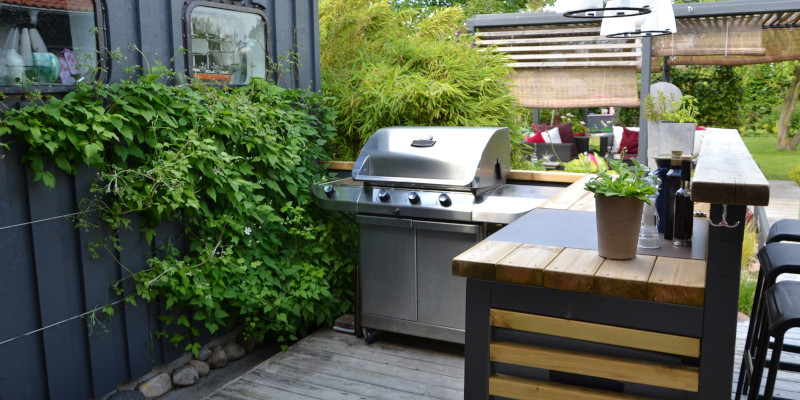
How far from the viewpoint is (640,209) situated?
1.88 m

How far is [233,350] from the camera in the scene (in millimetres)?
3889

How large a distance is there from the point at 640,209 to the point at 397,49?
2949 mm

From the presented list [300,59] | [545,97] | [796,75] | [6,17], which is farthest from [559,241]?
[796,75]

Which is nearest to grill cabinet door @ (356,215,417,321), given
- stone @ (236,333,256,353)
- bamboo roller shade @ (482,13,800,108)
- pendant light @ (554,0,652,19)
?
stone @ (236,333,256,353)

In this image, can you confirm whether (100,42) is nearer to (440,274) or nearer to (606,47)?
(440,274)

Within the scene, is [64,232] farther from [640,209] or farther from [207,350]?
[640,209]

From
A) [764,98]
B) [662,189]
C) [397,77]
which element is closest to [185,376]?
[397,77]

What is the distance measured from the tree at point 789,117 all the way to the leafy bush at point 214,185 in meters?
13.7

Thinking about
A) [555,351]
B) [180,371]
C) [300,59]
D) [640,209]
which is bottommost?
[180,371]

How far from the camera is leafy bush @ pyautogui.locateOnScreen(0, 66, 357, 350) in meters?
2.81

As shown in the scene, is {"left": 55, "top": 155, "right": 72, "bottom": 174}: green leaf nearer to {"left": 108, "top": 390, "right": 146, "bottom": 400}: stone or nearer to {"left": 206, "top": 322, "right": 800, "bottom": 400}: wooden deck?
{"left": 108, "top": 390, "right": 146, "bottom": 400}: stone

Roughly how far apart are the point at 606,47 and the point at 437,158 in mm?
2973

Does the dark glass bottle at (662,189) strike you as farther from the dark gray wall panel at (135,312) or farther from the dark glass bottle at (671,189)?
the dark gray wall panel at (135,312)

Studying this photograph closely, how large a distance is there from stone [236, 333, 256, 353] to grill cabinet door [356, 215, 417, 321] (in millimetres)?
726
